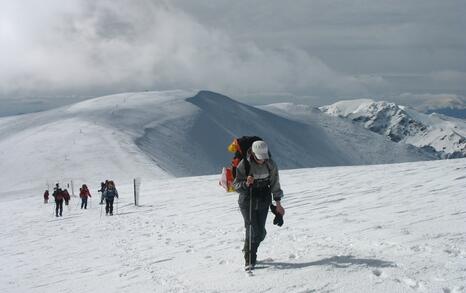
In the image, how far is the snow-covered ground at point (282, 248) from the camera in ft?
24.5

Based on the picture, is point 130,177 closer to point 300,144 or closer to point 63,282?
point 63,282

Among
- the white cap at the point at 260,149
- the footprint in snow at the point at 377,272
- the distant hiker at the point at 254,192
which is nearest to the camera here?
the footprint in snow at the point at 377,272

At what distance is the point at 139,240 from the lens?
1319 centimetres

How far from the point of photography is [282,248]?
9.90m

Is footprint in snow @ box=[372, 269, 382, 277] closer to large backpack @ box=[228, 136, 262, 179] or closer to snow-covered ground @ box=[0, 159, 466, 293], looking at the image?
snow-covered ground @ box=[0, 159, 466, 293]

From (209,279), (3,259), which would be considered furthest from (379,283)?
(3,259)

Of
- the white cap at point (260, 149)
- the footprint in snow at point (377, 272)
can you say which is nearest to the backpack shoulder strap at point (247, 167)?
the white cap at point (260, 149)

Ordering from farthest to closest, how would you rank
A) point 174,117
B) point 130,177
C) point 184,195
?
point 174,117 < point 130,177 < point 184,195

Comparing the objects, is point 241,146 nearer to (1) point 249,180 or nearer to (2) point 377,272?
(1) point 249,180

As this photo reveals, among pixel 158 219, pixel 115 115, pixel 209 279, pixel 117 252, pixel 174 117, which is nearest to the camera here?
pixel 209 279

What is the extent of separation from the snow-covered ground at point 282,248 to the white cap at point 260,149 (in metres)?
1.88

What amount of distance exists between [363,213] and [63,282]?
27.6 feet

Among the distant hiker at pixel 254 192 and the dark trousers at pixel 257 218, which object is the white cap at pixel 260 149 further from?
the dark trousers at pixel 257 218

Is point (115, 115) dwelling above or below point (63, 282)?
above
